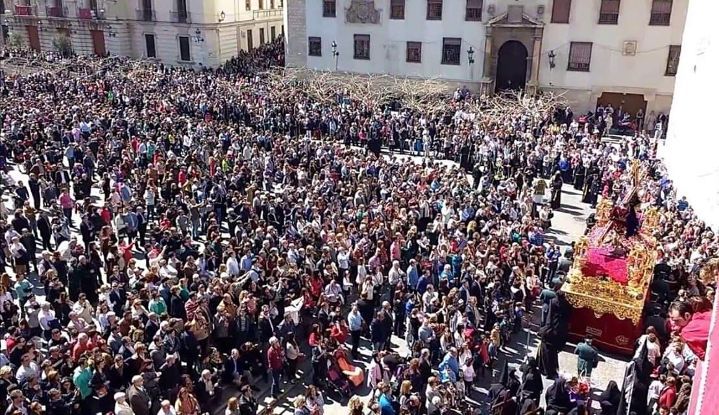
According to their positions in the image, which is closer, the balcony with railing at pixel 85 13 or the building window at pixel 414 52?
the building window at pixel 414 52

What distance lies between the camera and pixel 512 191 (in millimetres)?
18375

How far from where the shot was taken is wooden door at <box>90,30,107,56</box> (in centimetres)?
4697

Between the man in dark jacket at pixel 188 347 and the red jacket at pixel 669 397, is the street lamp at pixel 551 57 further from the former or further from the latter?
the man in dark jacket at pixel 188 347

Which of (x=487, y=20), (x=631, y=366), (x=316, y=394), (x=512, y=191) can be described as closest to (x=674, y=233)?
(x=512, y=191)

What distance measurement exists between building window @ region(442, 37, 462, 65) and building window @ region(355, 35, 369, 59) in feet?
14.6

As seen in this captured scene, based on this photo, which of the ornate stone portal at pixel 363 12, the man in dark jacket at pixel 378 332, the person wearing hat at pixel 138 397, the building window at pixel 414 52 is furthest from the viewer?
the ornate stone portal at pixel 363 12

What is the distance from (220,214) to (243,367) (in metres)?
7.21

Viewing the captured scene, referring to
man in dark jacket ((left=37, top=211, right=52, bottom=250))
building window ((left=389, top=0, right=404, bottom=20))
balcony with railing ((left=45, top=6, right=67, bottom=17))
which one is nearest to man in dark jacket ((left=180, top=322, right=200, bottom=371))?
man in dark jacket ((left=37, top=211, right=52, bottom=250))

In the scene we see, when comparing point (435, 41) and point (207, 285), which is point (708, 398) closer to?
point (207, 285)

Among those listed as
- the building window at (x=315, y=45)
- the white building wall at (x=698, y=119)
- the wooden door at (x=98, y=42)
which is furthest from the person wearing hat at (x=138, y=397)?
the wooden door at (x=98, y=42)

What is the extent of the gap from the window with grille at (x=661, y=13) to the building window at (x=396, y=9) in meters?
12.6

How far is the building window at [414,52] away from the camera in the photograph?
3616 cm

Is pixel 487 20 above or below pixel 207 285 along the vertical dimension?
above

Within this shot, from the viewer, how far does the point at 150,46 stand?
153ft
